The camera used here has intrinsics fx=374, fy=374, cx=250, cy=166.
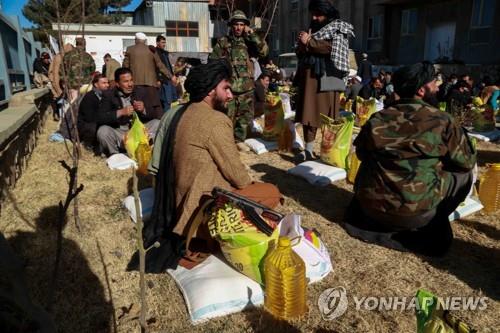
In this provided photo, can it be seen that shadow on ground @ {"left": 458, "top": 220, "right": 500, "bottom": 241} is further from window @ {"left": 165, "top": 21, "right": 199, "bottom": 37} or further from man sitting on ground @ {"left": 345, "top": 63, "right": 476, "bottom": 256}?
window @ {"left": 165, "top": 21, "right": 199, "bottom": 37}

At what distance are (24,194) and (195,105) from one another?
8.44 feet

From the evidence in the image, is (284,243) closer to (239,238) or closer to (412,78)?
(239,238)

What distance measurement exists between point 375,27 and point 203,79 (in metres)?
21.0

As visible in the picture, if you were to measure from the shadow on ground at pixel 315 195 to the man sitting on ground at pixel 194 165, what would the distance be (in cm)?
98

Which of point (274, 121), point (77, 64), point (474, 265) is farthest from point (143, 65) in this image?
point (474, 265)

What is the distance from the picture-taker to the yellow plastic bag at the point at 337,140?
4.18m

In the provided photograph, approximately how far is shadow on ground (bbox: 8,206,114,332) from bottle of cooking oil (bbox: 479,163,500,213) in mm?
3154

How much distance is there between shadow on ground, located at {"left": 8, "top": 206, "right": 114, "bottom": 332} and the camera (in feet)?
6.79

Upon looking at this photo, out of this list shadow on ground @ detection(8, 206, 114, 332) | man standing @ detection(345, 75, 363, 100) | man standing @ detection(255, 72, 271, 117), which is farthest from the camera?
man standing @ detection(345, 75, 363, 100)

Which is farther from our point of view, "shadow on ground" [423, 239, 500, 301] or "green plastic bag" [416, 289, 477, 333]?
"shadow on ground" [423, 239, 500, 301]

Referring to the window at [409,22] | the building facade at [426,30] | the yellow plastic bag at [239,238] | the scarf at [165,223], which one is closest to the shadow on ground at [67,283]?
the scarf at [165,223]

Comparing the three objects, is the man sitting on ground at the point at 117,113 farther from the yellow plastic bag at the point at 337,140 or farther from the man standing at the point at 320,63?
the yellow plastic bag at the point at 337,140

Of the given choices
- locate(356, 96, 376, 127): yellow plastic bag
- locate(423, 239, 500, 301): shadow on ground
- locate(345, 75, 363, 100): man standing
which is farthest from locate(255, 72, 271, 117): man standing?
locate(423, 239, 500, 301): shadow on ground

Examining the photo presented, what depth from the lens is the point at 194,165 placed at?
7.80 ft
